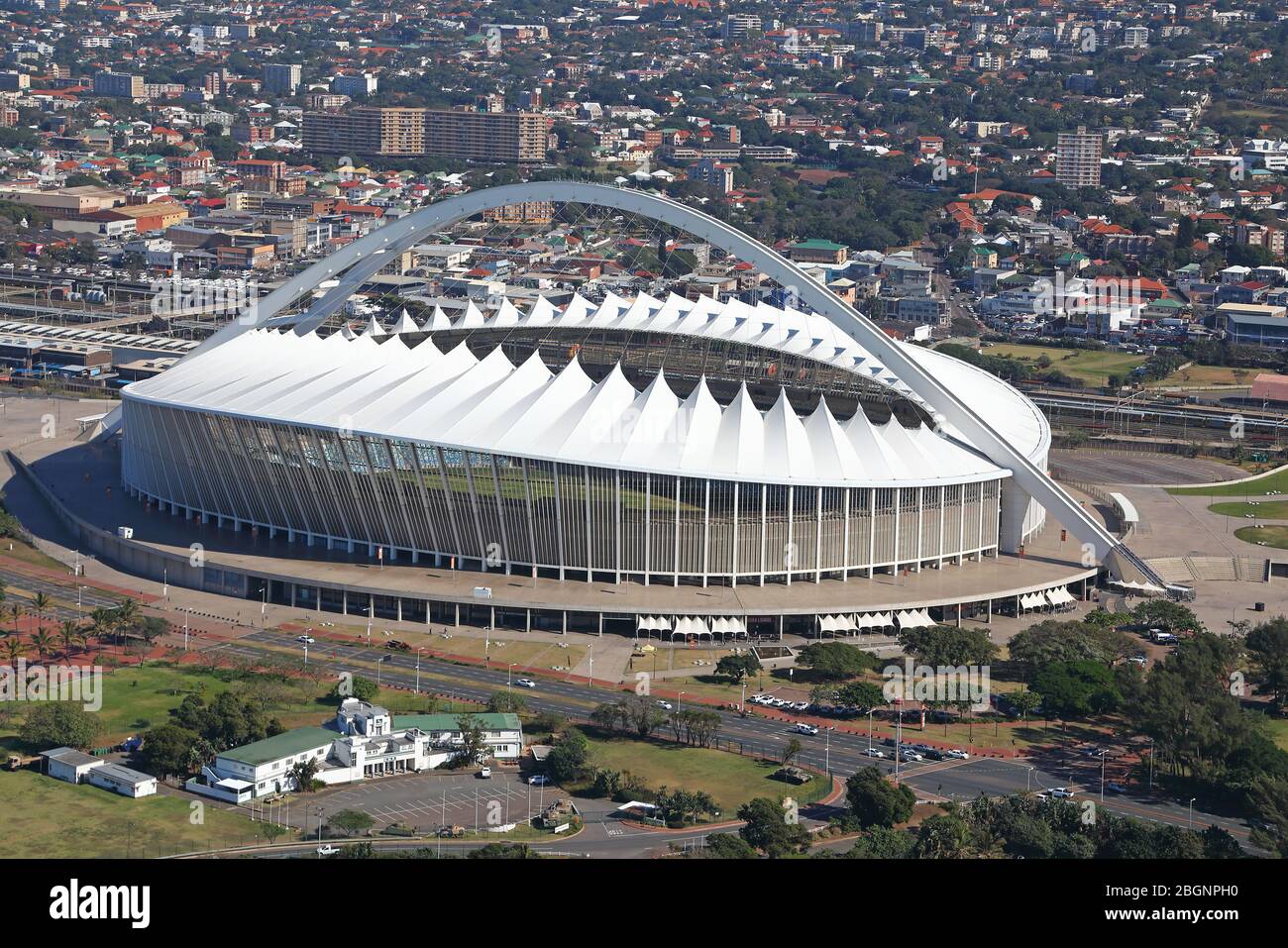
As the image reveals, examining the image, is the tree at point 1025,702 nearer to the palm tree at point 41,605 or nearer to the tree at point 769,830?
the tree at point 769,830

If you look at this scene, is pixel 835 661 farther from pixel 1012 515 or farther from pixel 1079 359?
pixel 1079 359

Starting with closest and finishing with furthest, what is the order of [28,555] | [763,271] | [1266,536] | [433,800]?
[433,800] → [28,555] → [1266,536] → [763,271]

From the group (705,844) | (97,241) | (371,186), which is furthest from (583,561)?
(371,186)

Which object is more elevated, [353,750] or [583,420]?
[583,420]

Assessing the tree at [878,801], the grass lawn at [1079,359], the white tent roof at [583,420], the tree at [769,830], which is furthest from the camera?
the grass lawn at [1079,359]

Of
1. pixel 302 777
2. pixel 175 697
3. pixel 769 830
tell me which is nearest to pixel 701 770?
pixel 769 830

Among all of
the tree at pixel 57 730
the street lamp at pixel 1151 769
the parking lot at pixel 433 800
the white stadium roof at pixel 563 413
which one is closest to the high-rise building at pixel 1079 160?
the white stadium roof at pixel 563 413
